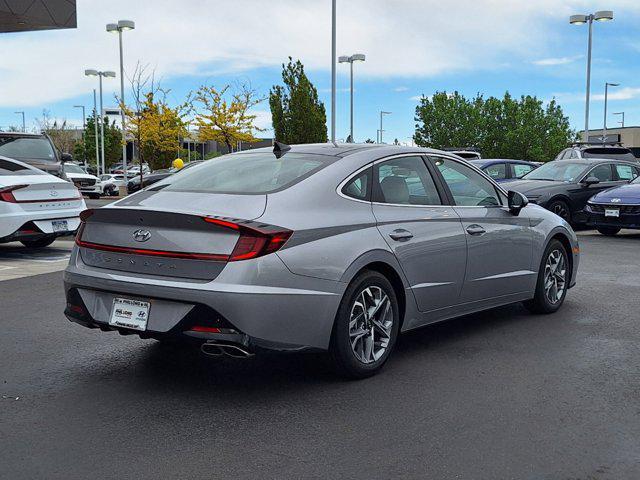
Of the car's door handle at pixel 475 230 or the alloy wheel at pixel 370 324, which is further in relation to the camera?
the car's door handle at pixel 475 230

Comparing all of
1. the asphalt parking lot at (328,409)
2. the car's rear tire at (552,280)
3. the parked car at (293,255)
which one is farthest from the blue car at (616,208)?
the parked car at (293,255)

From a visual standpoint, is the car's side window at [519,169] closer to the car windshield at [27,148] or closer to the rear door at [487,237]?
the car windshield at [27,148]

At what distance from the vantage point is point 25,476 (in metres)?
3.57

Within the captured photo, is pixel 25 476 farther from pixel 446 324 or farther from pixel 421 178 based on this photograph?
pixel 446 324

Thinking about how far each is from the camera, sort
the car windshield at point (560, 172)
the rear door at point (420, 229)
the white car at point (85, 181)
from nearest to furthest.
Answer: the rear door at point (420, 229), the car windshield at point (560, 172), the white car at point (85, 181)

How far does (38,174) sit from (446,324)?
7.62 m

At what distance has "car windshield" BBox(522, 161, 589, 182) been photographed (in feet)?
54.6

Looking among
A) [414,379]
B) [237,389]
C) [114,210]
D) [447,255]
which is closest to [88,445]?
[237,389]

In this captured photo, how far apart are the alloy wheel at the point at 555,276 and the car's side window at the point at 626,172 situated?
10.9 meters

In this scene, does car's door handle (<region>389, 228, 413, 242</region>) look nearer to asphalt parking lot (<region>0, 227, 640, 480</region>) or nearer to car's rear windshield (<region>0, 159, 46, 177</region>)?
asphalt parking lot (<region>0, 227, 640, 480</region>)

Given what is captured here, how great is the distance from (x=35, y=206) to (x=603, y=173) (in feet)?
38.4

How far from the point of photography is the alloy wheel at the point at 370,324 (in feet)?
16.5

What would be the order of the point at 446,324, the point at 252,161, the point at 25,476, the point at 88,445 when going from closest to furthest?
the point at 25,476 → the point at 88,445 → the point at 252,161 → the point at 446,324

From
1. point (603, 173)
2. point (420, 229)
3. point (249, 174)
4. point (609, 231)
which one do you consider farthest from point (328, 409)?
point (603, 173)
